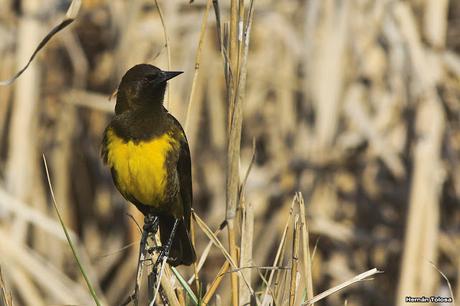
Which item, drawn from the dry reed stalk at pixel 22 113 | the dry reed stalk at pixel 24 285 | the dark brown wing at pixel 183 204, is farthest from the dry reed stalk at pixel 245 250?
the dry reed stalk at pixel 22 113

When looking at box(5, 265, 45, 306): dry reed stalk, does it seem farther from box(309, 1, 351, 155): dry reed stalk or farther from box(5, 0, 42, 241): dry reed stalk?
box(309, 1, 351, 155): dry reed stalk

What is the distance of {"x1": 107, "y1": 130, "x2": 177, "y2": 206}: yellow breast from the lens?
97.5 inches

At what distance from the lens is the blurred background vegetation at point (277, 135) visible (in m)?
4.28

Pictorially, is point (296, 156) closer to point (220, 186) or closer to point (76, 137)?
point (220, 186)

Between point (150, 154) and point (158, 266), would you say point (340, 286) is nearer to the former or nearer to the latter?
point (158, 266)

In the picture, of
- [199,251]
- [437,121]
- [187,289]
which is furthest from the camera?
[199,251]

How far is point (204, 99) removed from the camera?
5.14 meters

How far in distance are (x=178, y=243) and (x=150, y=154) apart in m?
0.26

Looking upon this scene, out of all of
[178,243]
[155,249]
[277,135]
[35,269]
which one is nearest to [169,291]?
[155,249]

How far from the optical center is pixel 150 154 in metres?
2.49

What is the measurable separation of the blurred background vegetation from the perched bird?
1586 millimetres

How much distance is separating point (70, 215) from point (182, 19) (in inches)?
52.2

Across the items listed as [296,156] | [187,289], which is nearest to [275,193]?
[296,156]

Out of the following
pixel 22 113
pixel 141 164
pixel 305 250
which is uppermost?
pixel 22 113
